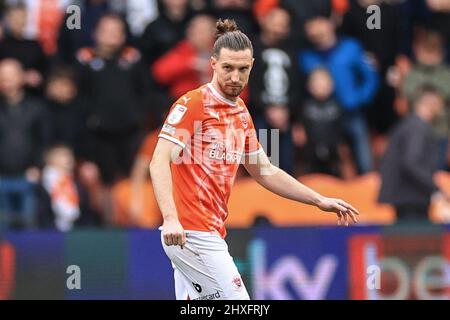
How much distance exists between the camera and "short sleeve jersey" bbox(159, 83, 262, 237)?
8.00 meters

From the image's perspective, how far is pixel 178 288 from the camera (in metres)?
8.32

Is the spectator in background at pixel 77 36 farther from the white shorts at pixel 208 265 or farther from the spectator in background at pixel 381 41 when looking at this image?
the white shorts at pixel 208 265

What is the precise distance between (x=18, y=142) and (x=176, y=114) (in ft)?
23.9

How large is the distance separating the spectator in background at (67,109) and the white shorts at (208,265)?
7.19 m

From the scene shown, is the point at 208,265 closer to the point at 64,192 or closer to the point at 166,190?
the point at 166,190

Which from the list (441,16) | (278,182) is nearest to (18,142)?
(441,16)

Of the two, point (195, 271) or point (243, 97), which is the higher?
point (243, 97)

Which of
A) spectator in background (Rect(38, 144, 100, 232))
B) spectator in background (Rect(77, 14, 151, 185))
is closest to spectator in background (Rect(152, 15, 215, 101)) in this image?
spectator in background (Rect(77, 14, 151, 185))

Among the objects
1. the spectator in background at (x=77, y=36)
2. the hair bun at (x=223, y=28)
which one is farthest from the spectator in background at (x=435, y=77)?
the hair bun at (x=223, y=28)

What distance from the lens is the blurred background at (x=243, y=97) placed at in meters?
14.6

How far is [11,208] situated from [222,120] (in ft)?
23.1

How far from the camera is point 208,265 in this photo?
8031mm

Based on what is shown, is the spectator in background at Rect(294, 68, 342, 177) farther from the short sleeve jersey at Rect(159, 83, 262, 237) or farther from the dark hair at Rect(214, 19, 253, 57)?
the dark hair at Rect(214, 19, 253, 57)
